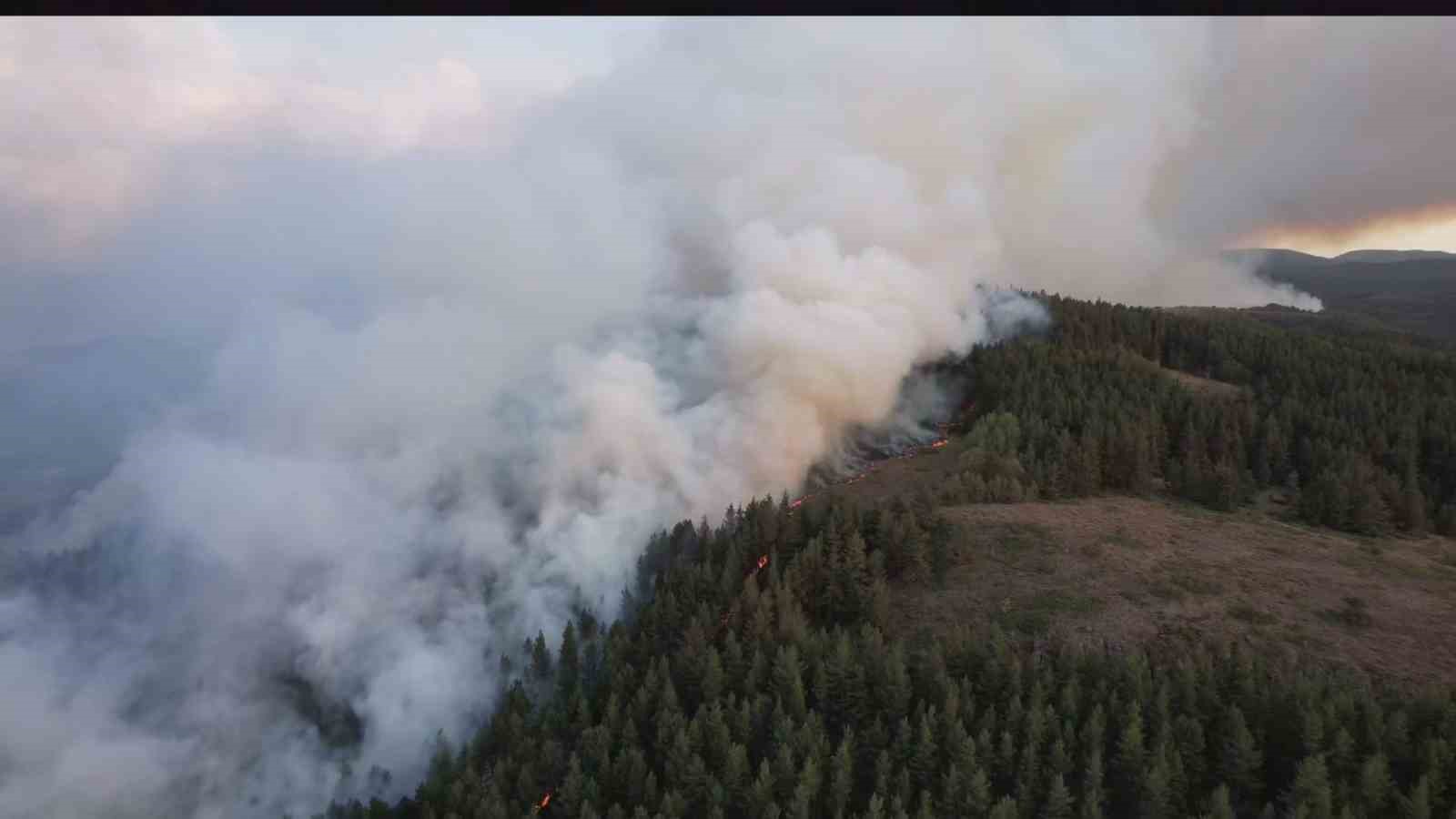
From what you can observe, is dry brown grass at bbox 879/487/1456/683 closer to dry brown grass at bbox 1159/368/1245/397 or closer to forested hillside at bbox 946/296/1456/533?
forested hillside at bbox 946/296/1456/533

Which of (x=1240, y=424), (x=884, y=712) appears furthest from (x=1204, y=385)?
(x=884, y=712)

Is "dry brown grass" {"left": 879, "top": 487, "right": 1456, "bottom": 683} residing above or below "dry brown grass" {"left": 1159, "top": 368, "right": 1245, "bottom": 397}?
below

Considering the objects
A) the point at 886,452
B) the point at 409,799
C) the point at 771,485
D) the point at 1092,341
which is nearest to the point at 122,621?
the point at 409,799

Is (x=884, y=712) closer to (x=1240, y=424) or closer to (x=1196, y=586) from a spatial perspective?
(x=1196, y=586)

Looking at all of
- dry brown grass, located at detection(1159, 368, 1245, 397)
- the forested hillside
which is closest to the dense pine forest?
the forested hillside

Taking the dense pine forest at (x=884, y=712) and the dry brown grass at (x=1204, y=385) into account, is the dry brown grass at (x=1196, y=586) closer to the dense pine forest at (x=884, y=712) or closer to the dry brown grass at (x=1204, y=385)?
the dense pine forest at (x=884, y=712)

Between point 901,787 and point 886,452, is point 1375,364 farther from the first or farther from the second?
point 901,787

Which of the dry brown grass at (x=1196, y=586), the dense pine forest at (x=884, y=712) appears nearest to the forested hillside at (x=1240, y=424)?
the dense pine forest at (x=884, y=712)
